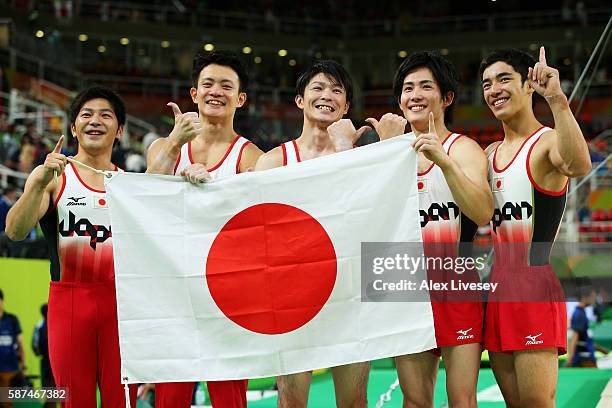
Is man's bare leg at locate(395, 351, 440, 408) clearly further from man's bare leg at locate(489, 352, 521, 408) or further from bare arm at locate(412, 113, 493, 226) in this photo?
bare arm at locate(412, 113, 493, 226)

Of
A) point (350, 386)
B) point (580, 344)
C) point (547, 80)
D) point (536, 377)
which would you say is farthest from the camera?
point (580, 344)

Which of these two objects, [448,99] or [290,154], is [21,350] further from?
[448,99]

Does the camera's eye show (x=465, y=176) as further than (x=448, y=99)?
No

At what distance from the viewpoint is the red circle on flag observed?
436 cm

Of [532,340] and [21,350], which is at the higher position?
[532,340]

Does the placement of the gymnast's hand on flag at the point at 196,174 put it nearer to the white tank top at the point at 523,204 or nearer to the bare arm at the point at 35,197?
the bare arm at the point at 35,197

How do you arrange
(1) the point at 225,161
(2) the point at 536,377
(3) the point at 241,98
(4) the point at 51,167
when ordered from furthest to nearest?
(3) the point at 241,98, (1) the point at 225,161, (4) the point at 51,167, (2) the point at 536,377

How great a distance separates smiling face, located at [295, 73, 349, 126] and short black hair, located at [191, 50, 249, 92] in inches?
18.8

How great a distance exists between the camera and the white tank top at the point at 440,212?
14.5 ft

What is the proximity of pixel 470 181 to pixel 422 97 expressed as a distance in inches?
23.2

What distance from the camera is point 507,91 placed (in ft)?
14.7

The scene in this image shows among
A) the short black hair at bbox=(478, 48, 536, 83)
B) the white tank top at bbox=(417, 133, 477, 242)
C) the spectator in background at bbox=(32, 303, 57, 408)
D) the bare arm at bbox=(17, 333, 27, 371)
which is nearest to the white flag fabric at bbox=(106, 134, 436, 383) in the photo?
the white tank top at bbox=(417, 133, 477, 242)

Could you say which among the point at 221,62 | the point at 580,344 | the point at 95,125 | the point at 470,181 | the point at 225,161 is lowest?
the point at 580,344

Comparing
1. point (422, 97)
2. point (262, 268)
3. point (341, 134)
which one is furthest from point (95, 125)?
point (422, 97)
